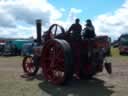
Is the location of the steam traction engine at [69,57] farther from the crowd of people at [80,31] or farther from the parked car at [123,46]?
the parked car at [123,46]

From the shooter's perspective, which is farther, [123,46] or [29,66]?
[123,46]

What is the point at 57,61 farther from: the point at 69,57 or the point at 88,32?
the point at 88,32

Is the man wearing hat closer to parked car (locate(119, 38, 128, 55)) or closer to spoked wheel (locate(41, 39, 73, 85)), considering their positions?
spoked wheel (locate(41, 39, 73, 85))

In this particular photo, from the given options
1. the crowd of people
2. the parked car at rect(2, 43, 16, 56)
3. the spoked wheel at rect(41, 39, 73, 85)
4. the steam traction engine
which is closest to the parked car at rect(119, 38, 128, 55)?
the parked car at rect(2, 43, 16, 56)

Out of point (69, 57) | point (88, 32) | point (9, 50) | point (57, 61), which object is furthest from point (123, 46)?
point (69, 57)

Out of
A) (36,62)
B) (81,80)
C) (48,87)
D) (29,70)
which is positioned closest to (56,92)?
(48,87)

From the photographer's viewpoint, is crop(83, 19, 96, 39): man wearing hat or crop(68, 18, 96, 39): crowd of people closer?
crop(68, 18, 96, 39): crowd of people

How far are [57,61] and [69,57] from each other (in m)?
0.82

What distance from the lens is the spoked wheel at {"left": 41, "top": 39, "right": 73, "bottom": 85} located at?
10.6 metres

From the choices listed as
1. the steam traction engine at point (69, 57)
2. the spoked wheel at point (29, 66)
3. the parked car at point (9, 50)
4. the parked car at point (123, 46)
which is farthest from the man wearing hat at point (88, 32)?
the parked car at point (9, 50)

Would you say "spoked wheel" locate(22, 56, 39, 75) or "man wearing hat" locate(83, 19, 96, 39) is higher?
"man wearing hat" locate(83, 19, 96, 39)

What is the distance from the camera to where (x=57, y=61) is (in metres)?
11.3

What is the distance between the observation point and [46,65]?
12.1 m

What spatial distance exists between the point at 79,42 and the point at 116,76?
2.40m
